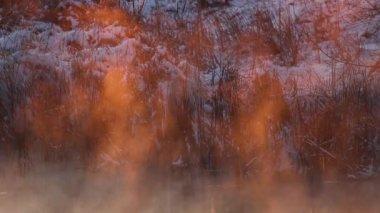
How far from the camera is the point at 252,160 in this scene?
7.93 metres

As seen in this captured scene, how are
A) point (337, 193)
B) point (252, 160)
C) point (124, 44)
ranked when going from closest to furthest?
point (337, 193), point (252, 160), point (124, 44)

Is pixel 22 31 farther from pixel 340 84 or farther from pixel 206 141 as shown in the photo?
pixel 340 84

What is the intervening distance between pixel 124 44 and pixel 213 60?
1385 mm

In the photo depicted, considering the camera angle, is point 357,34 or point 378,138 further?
point 357,34

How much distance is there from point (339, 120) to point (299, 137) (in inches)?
21.1

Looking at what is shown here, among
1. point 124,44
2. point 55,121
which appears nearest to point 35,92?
point 55,121

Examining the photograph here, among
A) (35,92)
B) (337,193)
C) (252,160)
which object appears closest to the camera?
(337,193)

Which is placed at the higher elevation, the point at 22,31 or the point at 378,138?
the point at 22,31

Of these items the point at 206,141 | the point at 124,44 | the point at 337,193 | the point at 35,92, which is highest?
the point at 124,44

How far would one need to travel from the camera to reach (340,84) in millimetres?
8039

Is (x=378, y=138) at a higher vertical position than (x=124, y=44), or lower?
lower

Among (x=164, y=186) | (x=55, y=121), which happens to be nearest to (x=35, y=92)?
(x=55, y=121)

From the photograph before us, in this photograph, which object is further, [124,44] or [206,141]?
[124,44]

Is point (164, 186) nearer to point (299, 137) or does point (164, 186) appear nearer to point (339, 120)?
point (299, 137)
